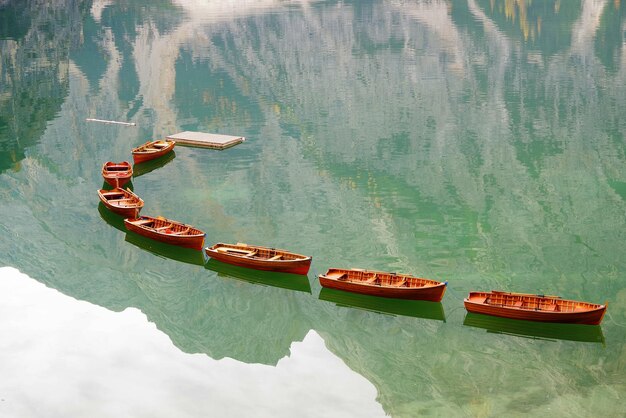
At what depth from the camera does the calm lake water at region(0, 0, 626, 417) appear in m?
46.0

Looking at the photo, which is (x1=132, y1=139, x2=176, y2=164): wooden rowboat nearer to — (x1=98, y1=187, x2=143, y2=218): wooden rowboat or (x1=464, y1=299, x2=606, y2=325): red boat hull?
(x1=98, y1=187, x2=143, y2=218): wooden rowboat

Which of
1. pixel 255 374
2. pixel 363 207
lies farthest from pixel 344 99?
pixel 255 374

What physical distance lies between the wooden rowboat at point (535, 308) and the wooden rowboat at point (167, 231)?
19953 mm

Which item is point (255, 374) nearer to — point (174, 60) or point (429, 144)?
point (429, 144)

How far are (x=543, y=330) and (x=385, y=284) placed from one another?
952 cm

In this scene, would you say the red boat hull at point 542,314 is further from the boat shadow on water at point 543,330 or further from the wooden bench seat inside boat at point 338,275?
the wooden bench seat inside boat at point 338,275

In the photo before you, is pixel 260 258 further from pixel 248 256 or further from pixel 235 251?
pixel 235 251

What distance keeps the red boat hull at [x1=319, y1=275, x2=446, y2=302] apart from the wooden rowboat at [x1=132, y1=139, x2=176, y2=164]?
35.3m

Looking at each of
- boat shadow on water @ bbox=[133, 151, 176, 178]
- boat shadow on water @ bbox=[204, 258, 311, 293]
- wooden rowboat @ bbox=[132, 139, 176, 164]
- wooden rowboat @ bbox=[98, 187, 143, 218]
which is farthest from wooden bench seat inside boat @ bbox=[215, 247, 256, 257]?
wooden rowboat @ bbox=[132, 139, 176, 164]

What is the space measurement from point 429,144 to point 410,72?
162ft

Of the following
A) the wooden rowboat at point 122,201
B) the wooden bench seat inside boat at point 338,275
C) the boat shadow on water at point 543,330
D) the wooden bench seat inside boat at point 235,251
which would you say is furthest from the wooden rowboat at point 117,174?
the boat shadow on water at point 543,330

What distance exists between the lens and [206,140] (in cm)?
9000

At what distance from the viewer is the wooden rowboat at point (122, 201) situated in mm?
65250

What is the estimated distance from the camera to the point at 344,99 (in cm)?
11938
